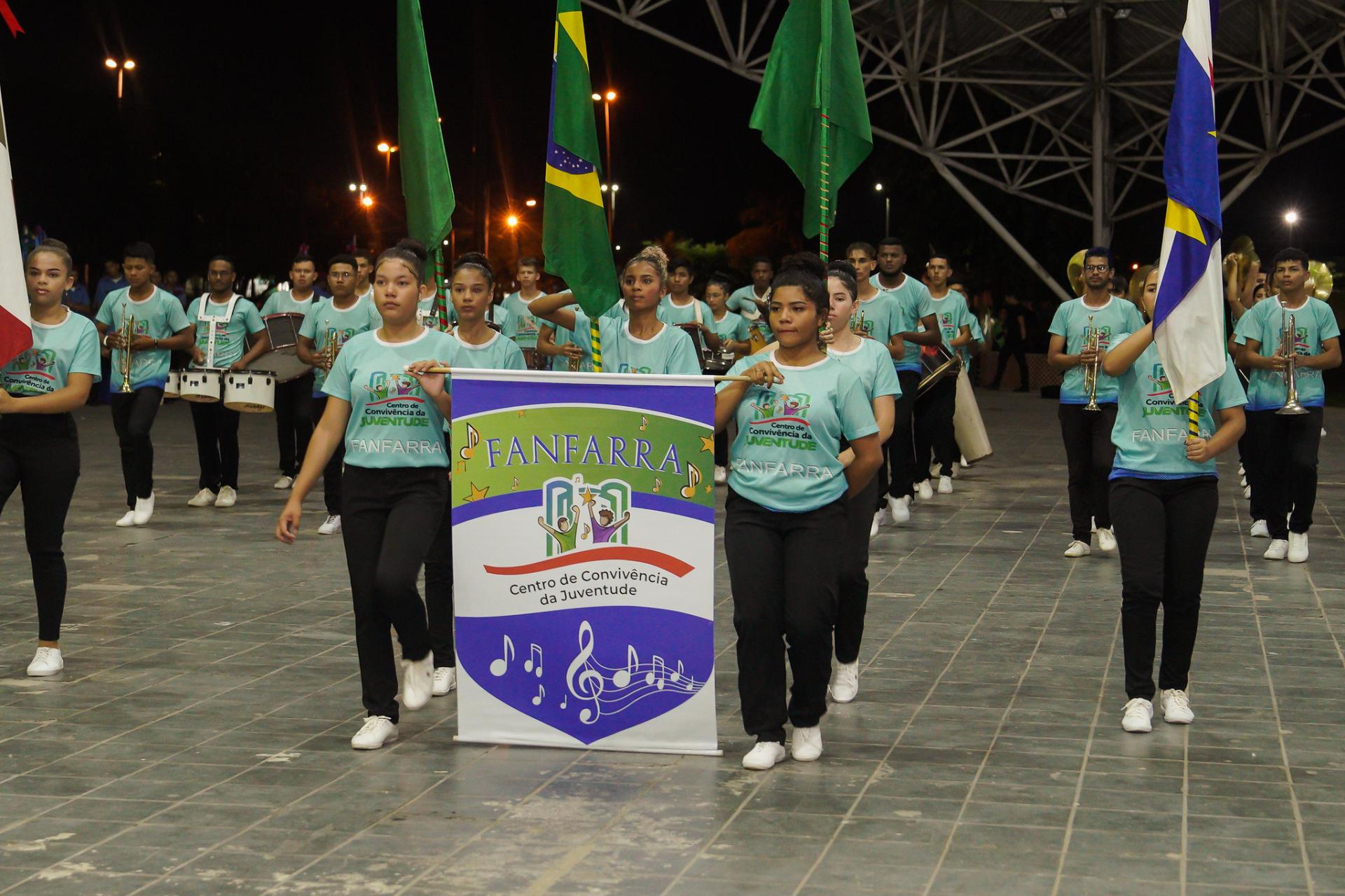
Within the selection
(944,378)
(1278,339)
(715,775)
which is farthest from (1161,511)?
(944,378)

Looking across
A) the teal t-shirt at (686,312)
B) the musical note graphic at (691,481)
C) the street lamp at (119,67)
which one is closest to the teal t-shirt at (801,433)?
the musical note graphic at (691,481)

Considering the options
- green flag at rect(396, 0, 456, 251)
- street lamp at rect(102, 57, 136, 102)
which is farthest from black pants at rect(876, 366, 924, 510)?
street lamp at rect(102, 57, 136, 102)

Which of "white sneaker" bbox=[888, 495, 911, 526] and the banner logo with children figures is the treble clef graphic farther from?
"white sneaker" bbox=[888, 495, 911, 526]

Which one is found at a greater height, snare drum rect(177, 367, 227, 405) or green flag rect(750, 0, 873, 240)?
green flag rect(750, 0, 873, 240)

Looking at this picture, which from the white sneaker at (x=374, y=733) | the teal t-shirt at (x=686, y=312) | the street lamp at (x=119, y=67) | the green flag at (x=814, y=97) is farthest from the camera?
the street lamp at (x=119, y=67)

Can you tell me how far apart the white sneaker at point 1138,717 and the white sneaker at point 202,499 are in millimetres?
9307

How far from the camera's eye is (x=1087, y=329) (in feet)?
36.0

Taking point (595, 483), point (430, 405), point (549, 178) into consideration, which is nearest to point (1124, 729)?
point (595, 483)

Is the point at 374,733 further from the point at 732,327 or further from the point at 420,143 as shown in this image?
the point at 732,327

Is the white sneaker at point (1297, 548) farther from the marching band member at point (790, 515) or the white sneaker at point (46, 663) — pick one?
the white sneaker at point (46, 663)

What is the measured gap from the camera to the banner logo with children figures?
613 centimetres

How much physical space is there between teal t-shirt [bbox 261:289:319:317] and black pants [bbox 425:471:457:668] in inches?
276

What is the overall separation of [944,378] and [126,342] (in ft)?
21.5

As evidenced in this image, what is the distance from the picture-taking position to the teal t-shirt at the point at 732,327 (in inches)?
631
